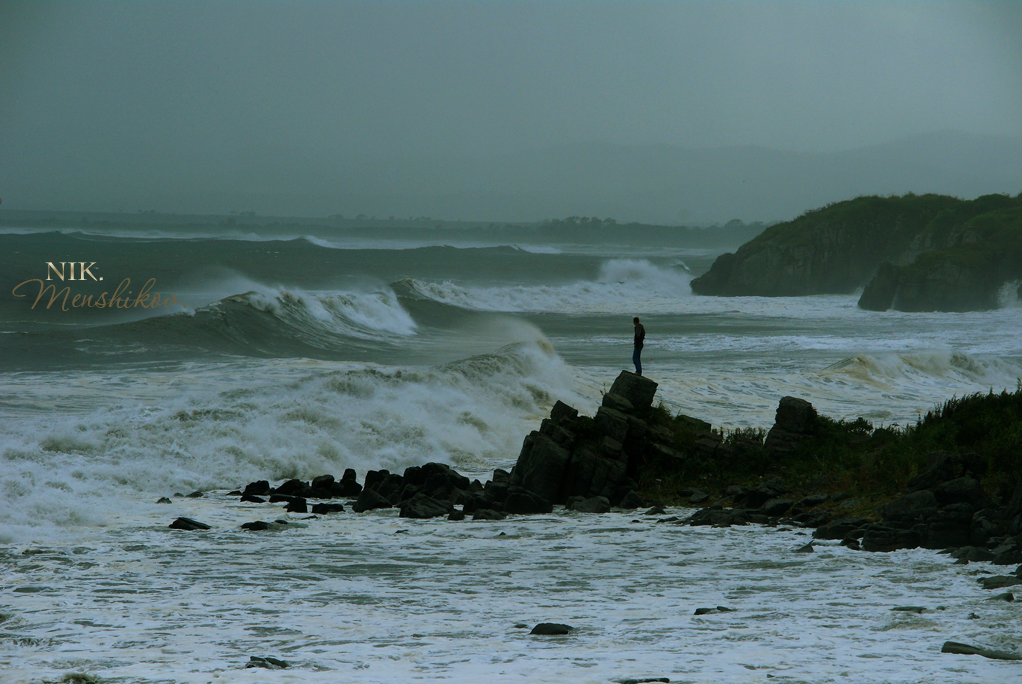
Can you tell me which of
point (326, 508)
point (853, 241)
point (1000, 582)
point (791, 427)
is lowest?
point (326, 508)

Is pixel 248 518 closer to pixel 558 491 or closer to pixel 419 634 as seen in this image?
pixel 558 491

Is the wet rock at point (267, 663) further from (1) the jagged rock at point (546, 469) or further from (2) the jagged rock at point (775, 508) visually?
(2) the jagged rock at point (775, 508)

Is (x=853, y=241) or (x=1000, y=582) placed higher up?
(x=853, y=241)

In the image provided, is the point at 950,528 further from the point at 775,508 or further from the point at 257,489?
the point at 257,489

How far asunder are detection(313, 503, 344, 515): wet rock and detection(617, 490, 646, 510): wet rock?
12.3 feet

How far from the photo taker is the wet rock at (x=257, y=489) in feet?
41.8

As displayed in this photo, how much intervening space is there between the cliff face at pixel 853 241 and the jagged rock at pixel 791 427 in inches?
2128

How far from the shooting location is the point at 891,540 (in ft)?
29.8

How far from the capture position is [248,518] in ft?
37.3

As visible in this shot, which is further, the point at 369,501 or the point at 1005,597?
the point at 369,501

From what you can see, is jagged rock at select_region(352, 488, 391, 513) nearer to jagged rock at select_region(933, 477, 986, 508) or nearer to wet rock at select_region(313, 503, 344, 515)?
wet rock at select_region(313, 503, 344, 515)

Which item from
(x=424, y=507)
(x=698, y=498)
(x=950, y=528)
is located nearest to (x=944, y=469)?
(x=950, y=528)

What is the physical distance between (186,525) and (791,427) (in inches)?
343

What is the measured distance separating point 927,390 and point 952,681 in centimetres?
2238
